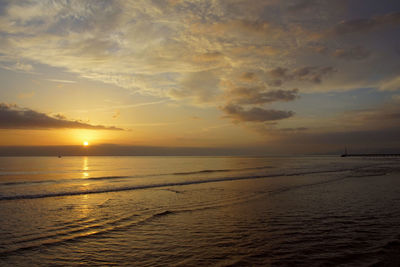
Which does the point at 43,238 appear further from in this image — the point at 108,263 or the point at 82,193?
the point at 82,193

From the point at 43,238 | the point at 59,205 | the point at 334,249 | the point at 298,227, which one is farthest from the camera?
the point at 59,205

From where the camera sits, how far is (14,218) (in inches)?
514

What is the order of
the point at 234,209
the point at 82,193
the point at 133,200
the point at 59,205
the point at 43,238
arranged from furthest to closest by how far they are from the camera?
the point at 82,193
the point at 133,200
the point at 59,205
the point at 234,209
the point at 43,238

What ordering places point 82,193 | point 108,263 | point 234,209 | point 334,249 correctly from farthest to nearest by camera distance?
point 82,193 → point 234,209 → point 334,249 → point 108,263

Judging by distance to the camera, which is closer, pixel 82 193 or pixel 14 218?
pixel 14 218

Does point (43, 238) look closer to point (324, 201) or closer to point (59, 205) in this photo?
point (59, 205)

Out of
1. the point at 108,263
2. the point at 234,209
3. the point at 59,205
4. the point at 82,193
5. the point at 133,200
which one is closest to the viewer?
the point at 108,263

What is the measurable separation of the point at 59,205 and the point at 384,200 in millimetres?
20728

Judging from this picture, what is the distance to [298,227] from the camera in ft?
35.7

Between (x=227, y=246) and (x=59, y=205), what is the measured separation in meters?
12.9

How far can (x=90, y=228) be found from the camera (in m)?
11.2

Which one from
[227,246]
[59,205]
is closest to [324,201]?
[227,246]

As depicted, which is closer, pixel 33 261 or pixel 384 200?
pixel 33 261

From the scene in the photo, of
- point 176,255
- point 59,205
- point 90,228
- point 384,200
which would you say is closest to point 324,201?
point 384,200
